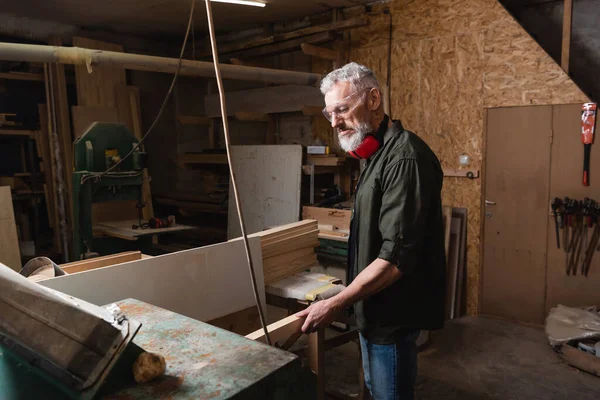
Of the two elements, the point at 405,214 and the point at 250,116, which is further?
the point at 250,116

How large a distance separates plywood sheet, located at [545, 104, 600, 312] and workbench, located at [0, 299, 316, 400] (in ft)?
10.4

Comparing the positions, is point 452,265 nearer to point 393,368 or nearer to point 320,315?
point 393,368

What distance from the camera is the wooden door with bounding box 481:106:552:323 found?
353cm

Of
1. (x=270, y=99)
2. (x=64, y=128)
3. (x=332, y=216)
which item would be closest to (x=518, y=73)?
(x=332, y=216)

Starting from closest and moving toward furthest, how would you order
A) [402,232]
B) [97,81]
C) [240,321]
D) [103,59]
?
[402,232], [240,321], [103,59], [97,81]

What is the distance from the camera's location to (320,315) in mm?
1402

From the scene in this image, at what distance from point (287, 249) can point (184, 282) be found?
25.8 inches

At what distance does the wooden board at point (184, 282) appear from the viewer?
61.4 inches

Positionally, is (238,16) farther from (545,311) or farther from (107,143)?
(545,311)

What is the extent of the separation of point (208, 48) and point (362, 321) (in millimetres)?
4699

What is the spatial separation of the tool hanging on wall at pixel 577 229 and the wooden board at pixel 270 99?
7.39 ft

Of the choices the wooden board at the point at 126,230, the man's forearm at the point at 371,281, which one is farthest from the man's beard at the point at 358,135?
the wooden board at the point at 126,230

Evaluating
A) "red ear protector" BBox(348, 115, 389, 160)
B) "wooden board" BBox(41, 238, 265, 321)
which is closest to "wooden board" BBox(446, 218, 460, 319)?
"wooden board" BBox(41, 238, 265, 321)

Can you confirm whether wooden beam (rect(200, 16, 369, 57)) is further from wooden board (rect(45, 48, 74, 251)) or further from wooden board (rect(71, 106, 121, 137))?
wooden board (rect(45, 48, 74, 251))
